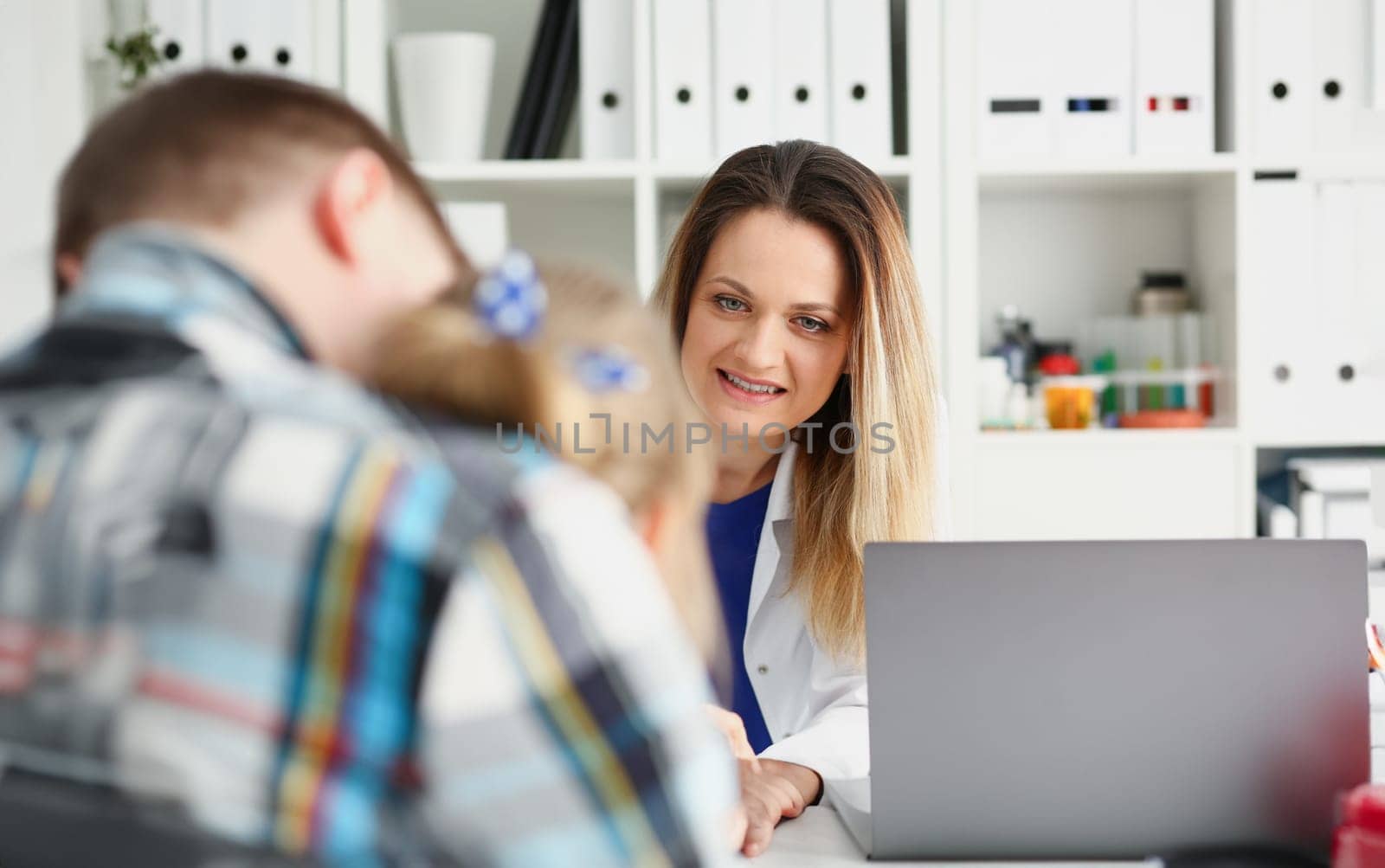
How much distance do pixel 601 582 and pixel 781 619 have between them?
45.4 inches

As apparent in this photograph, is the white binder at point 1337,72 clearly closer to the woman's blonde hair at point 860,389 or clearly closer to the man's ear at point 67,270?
the woman's blonde hair at point 860,389

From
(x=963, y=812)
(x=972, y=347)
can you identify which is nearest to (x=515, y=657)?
(x=963, y=812)

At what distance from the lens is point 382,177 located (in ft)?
1.91

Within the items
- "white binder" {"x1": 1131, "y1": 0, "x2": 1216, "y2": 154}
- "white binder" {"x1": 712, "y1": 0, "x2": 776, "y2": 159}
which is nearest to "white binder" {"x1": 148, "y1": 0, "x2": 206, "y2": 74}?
"white binder" {"x1": 712, "y1": 0, "x2": 776, "y2": 159}

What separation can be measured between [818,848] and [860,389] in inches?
26.0

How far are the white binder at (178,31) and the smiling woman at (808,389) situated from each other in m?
1.15

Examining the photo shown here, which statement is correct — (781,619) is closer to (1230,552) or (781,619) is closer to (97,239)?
(1230,552)

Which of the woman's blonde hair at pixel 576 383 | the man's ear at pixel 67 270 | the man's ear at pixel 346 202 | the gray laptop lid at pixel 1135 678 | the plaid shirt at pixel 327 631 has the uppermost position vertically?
the man's ear at pixel 346 202

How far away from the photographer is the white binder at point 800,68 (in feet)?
7.30

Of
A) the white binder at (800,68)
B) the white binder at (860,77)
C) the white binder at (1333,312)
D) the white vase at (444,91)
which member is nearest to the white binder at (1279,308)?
the white binder at (1333,312)

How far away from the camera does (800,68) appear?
2.23 metres

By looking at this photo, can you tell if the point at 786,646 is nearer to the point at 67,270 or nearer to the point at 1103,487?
the point at 1103,487

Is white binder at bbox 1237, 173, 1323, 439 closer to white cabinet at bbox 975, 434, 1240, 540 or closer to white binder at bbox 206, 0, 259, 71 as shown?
white cabinet at bbox 975, 434, 1240, 540

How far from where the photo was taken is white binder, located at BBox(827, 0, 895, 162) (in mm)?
2223
